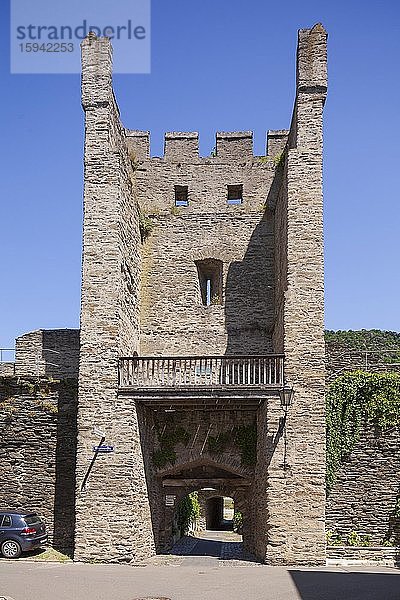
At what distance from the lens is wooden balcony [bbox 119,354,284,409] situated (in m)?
19.6

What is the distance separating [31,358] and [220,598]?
13.6m

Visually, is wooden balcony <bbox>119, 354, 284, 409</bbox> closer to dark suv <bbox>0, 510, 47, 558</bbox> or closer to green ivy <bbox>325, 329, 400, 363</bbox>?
dark suv <bbox>0, 510, 47, 558</bbox>

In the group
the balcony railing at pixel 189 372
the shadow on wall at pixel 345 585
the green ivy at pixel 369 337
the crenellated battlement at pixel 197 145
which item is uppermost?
the crenellated battlement at pixel 197 145

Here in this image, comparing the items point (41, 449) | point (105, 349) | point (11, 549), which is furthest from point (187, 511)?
point (105, 349)

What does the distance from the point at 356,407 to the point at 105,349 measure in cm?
705

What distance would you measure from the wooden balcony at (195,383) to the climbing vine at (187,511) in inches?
299

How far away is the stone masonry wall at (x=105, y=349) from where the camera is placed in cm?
1908

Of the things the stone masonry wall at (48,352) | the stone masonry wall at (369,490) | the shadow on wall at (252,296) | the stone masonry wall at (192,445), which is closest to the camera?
the stone masonry wall at (369,490)

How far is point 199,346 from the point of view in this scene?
953 inches

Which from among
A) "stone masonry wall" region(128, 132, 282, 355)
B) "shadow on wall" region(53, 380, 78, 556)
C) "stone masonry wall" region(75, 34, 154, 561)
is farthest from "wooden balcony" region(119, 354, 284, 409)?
"stone masonry wall" region(128, 132, 282, 355)

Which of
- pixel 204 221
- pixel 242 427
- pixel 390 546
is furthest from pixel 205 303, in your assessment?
pixel 390 546

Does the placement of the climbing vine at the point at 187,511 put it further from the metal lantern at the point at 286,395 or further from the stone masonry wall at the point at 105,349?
the metal lantern at the point at 286,395

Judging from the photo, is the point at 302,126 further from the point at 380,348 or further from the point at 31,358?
the point at 31,358

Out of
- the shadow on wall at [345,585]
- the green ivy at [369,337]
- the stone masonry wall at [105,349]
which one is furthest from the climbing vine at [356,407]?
the stone masonry wall at [105,349]
